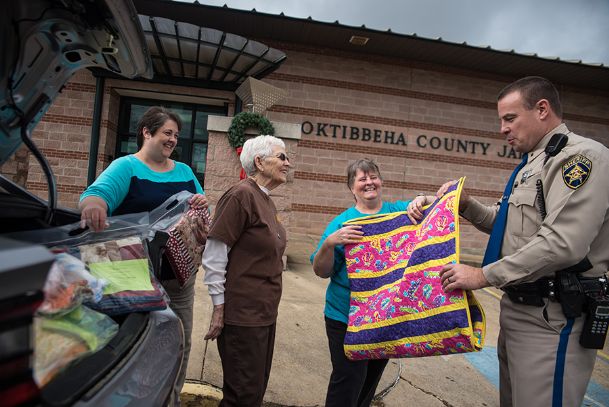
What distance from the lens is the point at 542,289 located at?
1.85 metres

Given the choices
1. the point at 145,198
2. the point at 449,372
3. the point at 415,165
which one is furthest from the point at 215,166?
the point at 415,165

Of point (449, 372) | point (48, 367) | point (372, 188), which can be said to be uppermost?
point (372, 188)

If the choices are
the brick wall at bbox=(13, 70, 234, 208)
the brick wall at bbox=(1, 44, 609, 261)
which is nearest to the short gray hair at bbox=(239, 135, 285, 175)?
the brick wall at bbox=(1, 44, 609, 261)

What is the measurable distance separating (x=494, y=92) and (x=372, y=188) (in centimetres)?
1001

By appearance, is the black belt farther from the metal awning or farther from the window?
the window

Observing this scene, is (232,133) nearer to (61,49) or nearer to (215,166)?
(215,166)

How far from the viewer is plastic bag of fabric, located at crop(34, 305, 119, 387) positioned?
870mm

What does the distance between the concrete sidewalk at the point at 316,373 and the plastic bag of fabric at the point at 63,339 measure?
1.95 m

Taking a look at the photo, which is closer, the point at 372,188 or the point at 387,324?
the point at 387,324

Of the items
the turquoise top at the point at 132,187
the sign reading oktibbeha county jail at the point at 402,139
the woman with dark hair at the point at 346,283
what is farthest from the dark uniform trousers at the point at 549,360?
the sign reading oktibbeha county jail at the point at 402,139

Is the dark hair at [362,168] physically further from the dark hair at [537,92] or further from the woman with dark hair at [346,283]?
the dark hair at [537,92]

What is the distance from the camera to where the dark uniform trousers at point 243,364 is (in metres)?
2.08

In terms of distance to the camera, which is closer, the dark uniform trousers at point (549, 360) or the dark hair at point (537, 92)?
the dark uniform trousers at point (549, 360)

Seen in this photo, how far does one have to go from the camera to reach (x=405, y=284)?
2.02 metres
